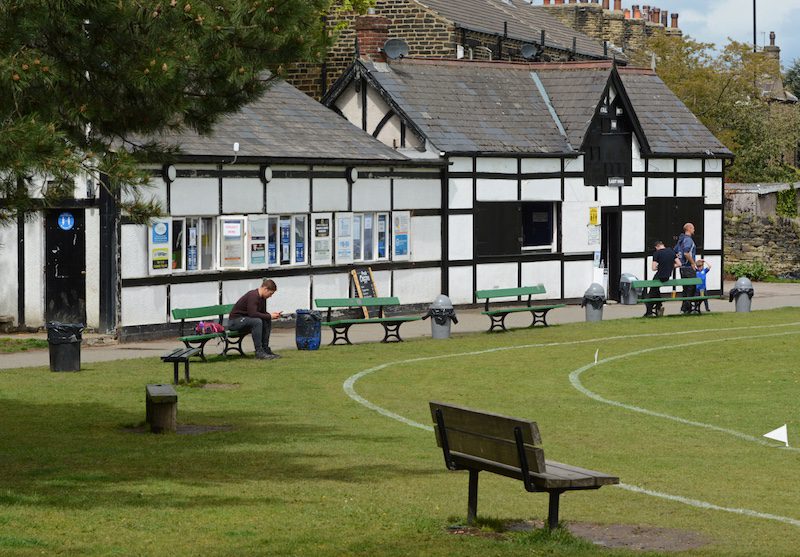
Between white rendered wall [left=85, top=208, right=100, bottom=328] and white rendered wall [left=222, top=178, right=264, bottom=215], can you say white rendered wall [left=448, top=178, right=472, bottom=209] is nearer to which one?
white rendered wall [left=222, top=178, right=264, bottom=215]

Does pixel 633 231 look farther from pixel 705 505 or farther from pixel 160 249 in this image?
pixel 705 505

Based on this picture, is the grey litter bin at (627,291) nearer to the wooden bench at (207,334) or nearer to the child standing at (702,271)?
the child standing at (702,271)

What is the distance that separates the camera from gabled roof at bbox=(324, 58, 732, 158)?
37.4m

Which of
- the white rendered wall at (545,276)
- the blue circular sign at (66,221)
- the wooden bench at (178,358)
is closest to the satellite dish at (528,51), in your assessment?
the white rendered wall at (545,276)

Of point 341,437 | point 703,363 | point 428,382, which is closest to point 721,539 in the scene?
point 341,437

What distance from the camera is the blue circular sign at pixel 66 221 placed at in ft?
95.6

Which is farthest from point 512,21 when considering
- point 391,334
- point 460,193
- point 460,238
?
point 391,334

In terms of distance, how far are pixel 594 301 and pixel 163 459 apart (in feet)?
63.4

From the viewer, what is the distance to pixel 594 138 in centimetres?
3944

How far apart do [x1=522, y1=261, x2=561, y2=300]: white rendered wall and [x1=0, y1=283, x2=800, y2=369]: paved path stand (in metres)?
0.64

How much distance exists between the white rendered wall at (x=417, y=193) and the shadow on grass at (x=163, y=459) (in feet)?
56.4

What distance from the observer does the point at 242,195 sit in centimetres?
3144

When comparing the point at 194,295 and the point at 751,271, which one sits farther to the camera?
the point at 751,271

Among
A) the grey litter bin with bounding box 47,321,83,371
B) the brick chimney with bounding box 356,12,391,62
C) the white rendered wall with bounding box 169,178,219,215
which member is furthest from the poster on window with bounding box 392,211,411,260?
the grey litter bin with bounding box 47,321,83,371
